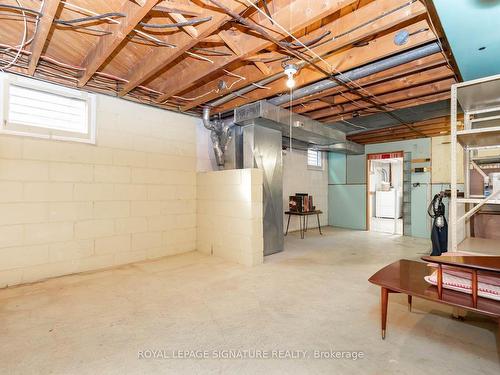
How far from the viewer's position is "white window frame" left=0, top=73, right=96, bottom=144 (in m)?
2.82

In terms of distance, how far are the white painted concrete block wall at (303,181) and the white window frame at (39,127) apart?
13.6ft

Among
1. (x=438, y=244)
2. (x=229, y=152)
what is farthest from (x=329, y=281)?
(x=229, y=152)

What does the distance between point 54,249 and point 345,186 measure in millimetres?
6593

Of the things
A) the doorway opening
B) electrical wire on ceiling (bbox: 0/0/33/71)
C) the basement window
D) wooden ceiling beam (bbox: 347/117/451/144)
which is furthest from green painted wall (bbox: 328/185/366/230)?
electrical wire on ceiling (bbox: 0/0/33/71)

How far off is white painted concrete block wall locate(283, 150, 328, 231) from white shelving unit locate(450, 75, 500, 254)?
3841 mm

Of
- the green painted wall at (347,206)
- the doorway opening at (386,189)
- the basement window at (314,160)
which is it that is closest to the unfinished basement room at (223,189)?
the green painted wall at (347,206)

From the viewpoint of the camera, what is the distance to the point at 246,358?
1692mm

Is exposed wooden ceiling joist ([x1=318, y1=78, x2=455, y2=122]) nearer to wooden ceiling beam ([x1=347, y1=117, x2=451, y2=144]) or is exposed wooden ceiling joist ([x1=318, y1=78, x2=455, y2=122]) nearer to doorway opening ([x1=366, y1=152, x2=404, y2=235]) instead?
wooden ceiling beam ([x1=347, y1=117, x2=451, y2=144])

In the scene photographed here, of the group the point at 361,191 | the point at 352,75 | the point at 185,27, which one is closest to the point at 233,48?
the point at 185,27

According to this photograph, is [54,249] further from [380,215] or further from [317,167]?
[380,215]

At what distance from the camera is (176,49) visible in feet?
8.02

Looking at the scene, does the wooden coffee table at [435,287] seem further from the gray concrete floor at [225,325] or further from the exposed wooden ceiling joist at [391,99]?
the exposed wooden ceiling joist at [391,99]

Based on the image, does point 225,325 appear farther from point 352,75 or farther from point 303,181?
point 303,181

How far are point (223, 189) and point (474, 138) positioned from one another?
303 centimetres
